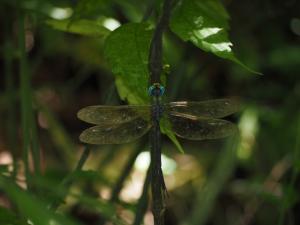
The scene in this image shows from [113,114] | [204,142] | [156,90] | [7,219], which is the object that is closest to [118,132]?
[113,114]

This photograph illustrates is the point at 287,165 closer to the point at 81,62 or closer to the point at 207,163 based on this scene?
the point at 207,163

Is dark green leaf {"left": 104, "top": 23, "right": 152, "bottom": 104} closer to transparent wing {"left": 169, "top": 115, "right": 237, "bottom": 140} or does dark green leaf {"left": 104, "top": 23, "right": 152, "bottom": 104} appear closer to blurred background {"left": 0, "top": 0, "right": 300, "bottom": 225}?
transparent wing {"left": 169, "top": 115, "right": 237, "bottom": 140}

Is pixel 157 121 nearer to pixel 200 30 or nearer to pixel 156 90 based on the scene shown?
pixel 156 90

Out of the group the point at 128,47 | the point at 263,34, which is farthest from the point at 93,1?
the point at 263,34

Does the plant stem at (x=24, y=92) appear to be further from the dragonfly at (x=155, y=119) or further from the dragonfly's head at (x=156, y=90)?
the dragonfly's head at (x=156, y=90)

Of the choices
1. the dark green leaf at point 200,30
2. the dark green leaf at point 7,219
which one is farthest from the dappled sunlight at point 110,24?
the dark green leaf at point 7,219

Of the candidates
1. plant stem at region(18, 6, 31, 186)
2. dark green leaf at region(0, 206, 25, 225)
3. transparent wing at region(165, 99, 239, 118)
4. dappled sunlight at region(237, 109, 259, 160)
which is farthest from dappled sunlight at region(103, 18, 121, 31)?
dappled sunlight at region(237, 109, 259, 160)
